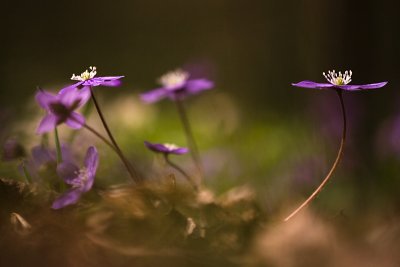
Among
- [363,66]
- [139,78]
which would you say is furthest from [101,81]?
[139,78]

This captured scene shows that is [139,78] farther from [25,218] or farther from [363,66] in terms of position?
[25,218]

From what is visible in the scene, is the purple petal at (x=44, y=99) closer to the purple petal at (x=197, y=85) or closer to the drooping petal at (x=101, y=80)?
the drooping petal at (x=101, y=80)

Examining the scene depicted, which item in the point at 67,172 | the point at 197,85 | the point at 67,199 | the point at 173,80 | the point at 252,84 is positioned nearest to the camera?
the point at 67,199

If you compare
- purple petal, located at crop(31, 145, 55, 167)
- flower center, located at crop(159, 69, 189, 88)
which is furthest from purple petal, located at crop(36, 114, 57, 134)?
flower center, located at crop(159, 69, 189, 88)

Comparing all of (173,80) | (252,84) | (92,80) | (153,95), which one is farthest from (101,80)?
(252,84)

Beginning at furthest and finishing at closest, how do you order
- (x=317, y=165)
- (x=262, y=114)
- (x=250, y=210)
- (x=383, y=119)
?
(x=262, y=114)
(x=383, y=119)
(x=317, y=165)
(x=250, y=210)

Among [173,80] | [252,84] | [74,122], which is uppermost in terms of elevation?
[74,122]

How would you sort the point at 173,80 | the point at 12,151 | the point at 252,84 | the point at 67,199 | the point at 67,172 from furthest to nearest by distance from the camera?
the point at 252,84 → the point at 173,80 → the point at 12,151 → the point at 67,172 → the point at 67,199

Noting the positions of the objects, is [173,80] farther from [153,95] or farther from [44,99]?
[44,99]
